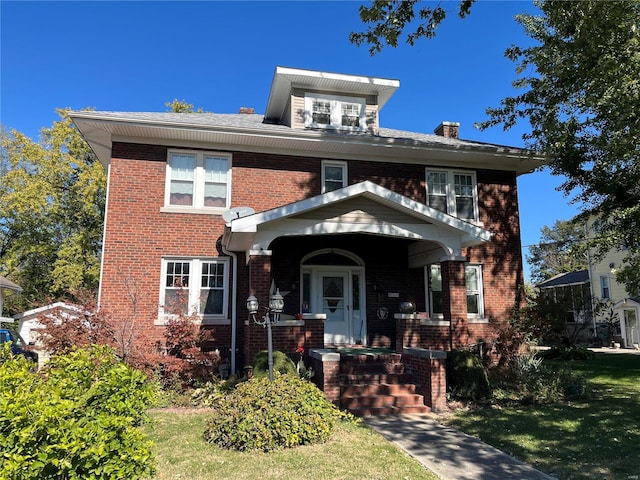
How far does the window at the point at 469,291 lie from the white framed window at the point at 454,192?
5.46ft

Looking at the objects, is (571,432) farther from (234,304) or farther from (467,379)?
(234,304)

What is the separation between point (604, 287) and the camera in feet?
98.8

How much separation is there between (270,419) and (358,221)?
5310mm

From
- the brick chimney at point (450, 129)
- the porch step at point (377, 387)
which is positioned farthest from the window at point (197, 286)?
the brick chimney at point (450, 129)

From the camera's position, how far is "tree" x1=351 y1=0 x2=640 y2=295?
33.2 feet

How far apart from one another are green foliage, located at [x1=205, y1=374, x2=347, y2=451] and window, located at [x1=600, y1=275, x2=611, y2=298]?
2898cm

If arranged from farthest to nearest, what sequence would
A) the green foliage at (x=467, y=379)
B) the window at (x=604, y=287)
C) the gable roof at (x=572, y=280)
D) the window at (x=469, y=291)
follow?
the gable roof at (x=572, y=280) → the window at (x=604, y=287) → the window at (x=469, y=291) → the green foliage at (x=467, y=379)

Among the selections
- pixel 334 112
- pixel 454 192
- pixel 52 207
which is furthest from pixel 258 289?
pixel 52 207

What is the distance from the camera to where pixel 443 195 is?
1403cm

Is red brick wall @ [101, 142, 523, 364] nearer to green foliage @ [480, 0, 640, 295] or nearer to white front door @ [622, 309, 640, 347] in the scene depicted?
green foliage @ [480, 0, 640, 295]

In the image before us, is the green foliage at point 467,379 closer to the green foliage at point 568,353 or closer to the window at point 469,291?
the window at point 469,291

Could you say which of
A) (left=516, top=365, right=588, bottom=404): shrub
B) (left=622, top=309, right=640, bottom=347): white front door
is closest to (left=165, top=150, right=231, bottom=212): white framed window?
(left=516, top=365, right=588, bottom=404): shrub

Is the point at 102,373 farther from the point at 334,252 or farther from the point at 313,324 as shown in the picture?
the point at 334,252

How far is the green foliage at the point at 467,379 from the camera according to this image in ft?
31.6
